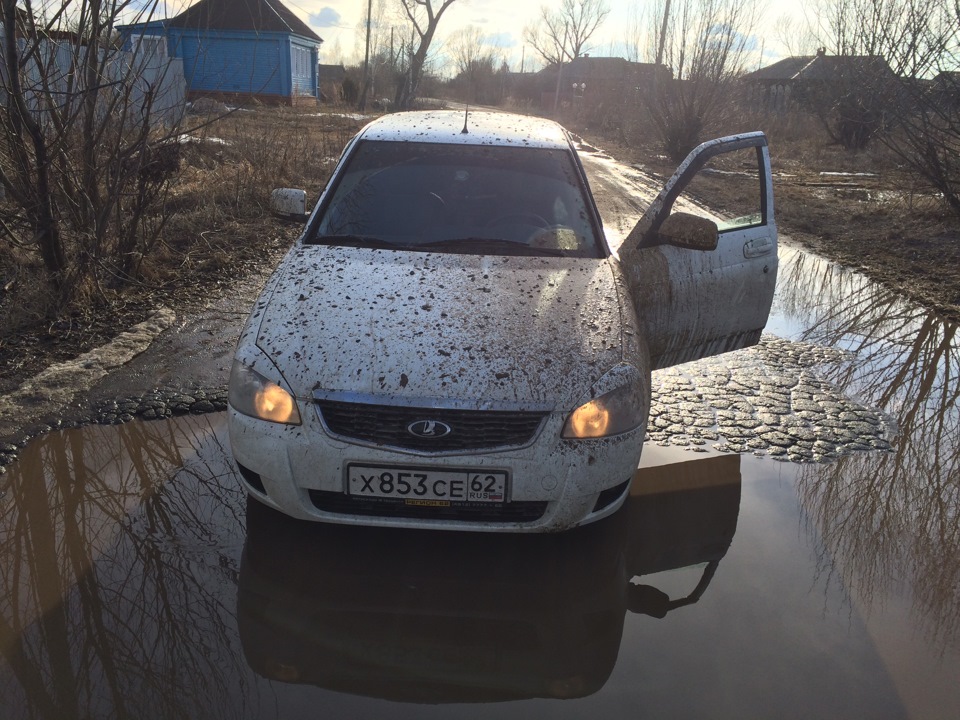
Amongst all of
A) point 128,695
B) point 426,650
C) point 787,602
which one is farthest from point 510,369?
point 128,695

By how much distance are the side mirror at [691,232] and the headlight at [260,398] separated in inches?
78.7

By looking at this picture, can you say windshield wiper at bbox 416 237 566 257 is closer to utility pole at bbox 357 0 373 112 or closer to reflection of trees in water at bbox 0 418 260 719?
reflection of trees in water at bbox 0 418 260 719

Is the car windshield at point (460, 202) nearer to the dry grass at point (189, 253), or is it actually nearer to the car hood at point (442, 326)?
the car hood at point (442, 326)

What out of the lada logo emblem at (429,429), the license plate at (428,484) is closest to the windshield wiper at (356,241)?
the lada logo emblem at (429,429)

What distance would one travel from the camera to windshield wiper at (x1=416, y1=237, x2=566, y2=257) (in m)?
3.59

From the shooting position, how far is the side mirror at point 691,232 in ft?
11.6

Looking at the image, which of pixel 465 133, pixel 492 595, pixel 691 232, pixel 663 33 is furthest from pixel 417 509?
pixel 663 33

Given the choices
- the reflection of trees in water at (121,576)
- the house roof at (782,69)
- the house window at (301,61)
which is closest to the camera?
the reflection of trees in water at (121,576)

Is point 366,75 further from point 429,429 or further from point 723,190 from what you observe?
point 429,429

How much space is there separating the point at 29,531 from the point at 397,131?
2.70m

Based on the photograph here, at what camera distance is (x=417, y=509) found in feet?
8.70

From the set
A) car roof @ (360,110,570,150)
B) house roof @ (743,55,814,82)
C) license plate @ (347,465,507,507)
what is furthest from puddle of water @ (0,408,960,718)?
house roof @ (743,55,814,82)

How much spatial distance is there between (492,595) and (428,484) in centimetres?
48

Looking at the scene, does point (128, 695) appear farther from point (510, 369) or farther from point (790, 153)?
point (790, 153)
